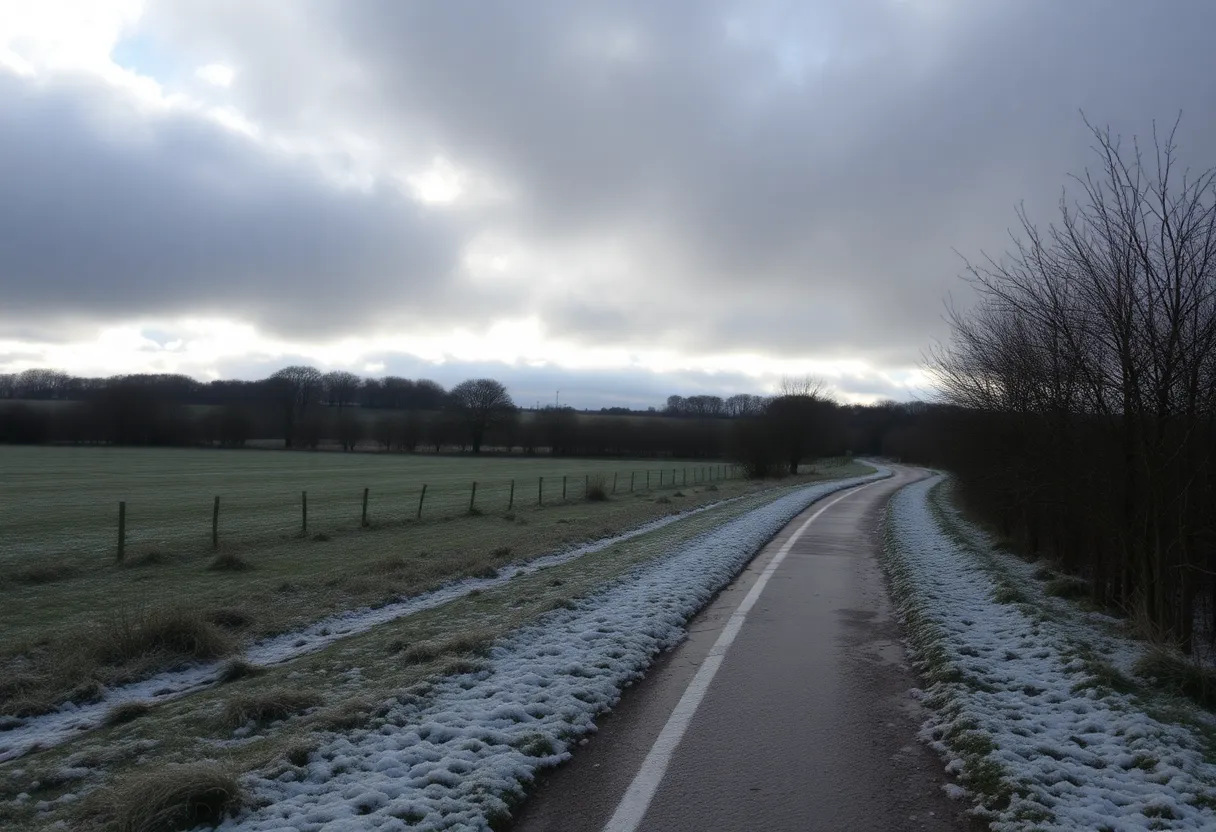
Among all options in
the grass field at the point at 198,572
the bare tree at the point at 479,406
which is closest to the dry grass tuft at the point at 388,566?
the grass field at the point at 198,572

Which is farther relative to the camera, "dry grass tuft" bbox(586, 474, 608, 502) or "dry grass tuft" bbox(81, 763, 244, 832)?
"dry grass tuft" bbox(586, 474, 608, 502)

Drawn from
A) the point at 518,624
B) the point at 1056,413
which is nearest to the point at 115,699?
the point at 518,624

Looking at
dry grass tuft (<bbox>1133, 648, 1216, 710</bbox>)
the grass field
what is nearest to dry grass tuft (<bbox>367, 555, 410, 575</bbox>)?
the grass field

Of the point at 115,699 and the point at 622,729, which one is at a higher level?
the point at 622,729

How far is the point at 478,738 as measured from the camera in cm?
551

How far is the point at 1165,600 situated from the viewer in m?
8.96

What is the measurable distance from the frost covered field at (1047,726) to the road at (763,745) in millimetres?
279

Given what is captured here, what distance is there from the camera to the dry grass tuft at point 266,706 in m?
6.32

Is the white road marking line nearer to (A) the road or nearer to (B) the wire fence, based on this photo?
(A) the road

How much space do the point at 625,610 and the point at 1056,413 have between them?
23.2 feet

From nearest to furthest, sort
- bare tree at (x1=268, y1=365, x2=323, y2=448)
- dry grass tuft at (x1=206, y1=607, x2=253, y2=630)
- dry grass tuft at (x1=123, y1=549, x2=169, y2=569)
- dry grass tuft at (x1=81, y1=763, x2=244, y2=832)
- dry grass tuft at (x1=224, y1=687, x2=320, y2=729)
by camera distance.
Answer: dry grass tuft at (x1=81, y1=763, x2=244, y2=832) → dry grass tuft at (x1=224, y1=687, x2=320, y2=729) → dry grass tuft at (x1=206, y1=607, x2=253, y2=630) → dry grass tuft at (x1=123, y1=549, x2=169, y2=569) → bare tree at (x1=268, y1=365, x2=323, y2=448)

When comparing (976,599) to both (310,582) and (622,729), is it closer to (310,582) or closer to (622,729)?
(622,729)

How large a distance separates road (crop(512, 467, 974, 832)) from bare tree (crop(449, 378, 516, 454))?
106m

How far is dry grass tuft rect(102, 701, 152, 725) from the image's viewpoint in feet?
22.4
